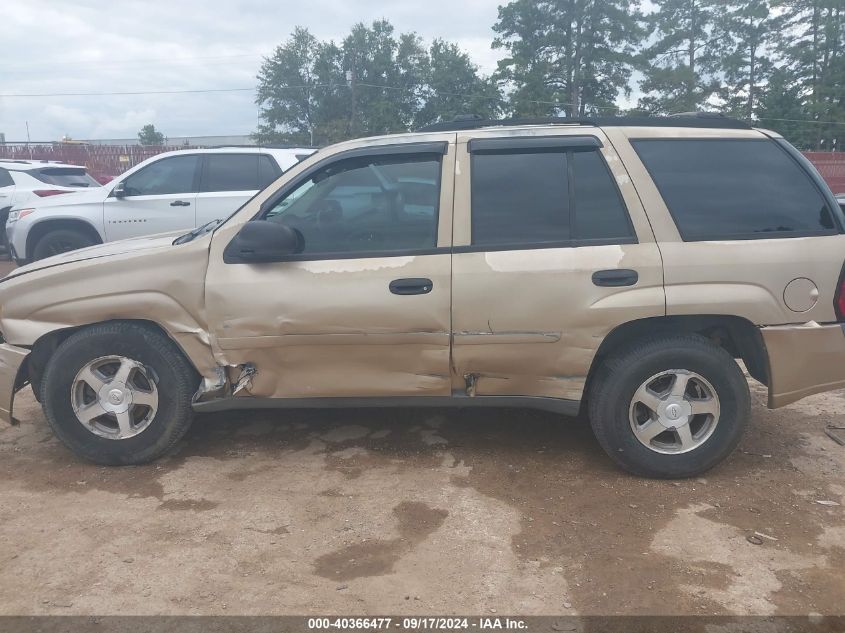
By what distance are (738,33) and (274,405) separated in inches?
1931

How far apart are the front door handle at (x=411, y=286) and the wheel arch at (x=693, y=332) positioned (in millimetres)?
947

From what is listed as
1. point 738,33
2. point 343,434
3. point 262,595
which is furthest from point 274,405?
point 738,33

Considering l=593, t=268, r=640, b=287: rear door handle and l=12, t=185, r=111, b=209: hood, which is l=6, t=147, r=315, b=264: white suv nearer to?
l=12, t=185, r=111, b=209: hood

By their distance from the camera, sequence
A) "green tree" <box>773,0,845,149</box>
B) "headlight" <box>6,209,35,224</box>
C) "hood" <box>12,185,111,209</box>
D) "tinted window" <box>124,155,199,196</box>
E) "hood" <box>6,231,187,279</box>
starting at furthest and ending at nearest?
"green tree" <box>773,0,845,149</box> → "headlight" <box>6,209,35,224</box> → "hood" <box>12,185,111,209</box> → "tinted window" <box>124,155,199,196</box> → "hood" <box>6,231,187,279</box>

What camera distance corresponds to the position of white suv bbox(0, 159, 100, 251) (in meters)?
11.5

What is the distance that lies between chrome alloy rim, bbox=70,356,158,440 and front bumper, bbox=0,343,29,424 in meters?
0.34

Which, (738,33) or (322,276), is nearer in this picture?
(322,276)

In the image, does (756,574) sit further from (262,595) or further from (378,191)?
(378,191)

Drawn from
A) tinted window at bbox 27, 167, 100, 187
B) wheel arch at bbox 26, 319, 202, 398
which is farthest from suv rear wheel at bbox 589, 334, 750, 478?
tinted window at bbox 27, 167, 100, 187

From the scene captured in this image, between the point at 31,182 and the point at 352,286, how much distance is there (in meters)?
10.4

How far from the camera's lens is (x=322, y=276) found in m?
3.63

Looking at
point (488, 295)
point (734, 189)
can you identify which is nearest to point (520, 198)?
point (488, 295)

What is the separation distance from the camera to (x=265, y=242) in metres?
3.53

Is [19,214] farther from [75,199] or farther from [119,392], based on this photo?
[119,392]
